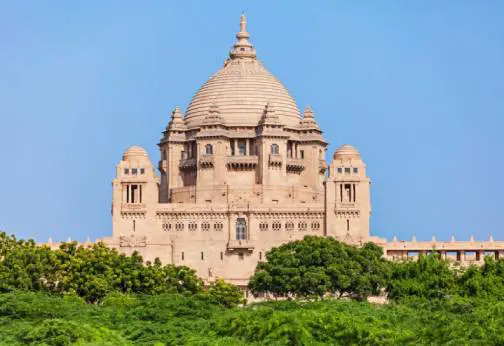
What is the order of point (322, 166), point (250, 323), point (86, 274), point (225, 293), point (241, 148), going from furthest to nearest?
1. point (322, 166)
2. point (241, 148)
3. point (225, 293)
4. point (86, 274)
5. point (250, 323)

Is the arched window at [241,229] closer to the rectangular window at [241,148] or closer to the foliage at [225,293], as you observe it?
the rectangular window at [241,148]

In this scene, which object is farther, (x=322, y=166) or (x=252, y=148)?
(x=322, y=166)

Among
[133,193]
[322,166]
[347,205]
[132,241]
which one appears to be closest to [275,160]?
[322,166]

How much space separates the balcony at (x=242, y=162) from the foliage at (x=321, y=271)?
24377mm

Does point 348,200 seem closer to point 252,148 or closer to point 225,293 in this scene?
point 252,148

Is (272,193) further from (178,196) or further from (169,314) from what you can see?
(169,314)

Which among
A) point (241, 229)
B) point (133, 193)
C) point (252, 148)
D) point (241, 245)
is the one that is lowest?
point (241, 245)

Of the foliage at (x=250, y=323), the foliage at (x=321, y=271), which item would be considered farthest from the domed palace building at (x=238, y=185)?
the foliage at (x=250, y=323)

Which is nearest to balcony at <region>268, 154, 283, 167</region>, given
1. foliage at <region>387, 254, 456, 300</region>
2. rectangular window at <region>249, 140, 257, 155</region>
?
rectangular window at <region>249, 140, 257, 155</region>

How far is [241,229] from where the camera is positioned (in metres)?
156

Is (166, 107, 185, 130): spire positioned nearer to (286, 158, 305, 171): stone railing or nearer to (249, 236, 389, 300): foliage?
(286, 158, 305, 171): stone railing

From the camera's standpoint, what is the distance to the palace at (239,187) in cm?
15438

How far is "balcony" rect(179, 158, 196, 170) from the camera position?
539 ft

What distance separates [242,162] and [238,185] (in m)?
2.16
